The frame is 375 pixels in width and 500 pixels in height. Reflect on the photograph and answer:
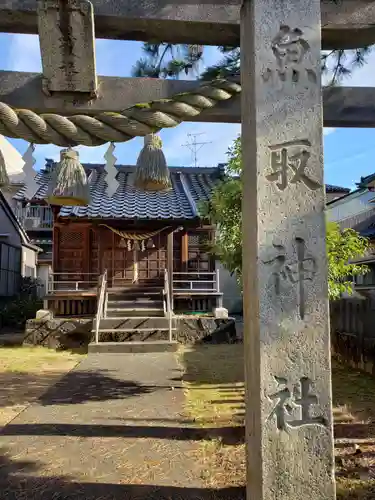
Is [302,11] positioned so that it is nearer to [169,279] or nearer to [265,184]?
[265,184]

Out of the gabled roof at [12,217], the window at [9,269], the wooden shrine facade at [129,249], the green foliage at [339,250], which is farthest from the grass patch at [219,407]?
the gabled roof at [12,217]

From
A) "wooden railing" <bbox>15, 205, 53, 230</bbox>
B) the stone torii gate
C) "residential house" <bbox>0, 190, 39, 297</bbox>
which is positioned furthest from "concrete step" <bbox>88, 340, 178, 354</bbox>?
"wooden railing" <bbox>15, 205, 53, 230</bbox>

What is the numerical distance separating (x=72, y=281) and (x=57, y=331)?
6.41 feet

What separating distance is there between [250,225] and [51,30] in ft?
6.55

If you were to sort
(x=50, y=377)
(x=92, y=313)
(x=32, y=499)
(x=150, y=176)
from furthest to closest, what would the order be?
(x=92, y=313) → (x=50, y=377) → (x=150, y=176) → (x=32, y=499)

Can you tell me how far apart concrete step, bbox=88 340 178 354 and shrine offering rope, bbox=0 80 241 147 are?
27.9 ft

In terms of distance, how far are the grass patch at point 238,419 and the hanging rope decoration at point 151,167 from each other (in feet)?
8.11

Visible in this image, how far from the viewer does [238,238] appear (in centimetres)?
684

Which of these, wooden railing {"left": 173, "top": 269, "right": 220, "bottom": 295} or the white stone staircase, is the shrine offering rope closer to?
the white stone staircase

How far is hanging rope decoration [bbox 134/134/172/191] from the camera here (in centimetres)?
347

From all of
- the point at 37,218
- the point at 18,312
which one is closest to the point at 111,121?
the point at 18,312

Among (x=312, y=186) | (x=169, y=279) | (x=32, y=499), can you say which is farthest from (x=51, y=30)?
(x=169, y=279)

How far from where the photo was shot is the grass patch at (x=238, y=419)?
11.8 ft

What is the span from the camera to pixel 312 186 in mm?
2461
